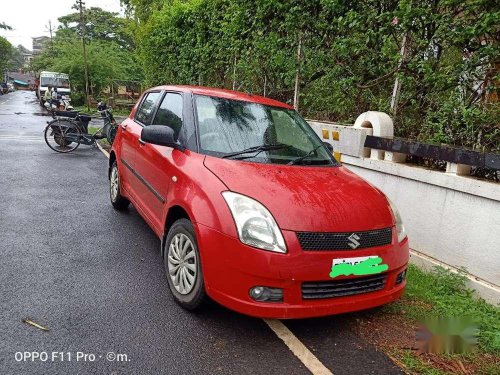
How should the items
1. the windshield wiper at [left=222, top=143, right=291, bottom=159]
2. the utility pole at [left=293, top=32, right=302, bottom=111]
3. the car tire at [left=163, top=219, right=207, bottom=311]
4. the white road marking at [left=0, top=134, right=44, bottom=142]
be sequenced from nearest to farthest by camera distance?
the car tire at [left=163, top=219, right=207, bottom=311] → the windshield wiper at [left=222, top=143, right=291, bottom=159] → the utility pole at [left=293, top=32, right=302, bottom=111] → the white road marking at [left=0, top=134, right=44, bottom=142]

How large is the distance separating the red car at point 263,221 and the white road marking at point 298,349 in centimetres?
26

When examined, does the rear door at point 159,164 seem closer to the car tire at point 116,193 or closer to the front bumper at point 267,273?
the front bumper at point 267,273

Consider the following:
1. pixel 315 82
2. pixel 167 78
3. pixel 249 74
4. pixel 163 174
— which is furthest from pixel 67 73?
pixel 163 174

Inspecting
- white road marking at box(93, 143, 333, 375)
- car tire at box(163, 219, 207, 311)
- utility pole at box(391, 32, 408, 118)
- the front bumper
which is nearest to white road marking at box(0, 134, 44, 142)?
car tire at box(163, 219, 207, 311)

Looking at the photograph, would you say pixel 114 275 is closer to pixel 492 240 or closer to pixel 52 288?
pixel 52 288

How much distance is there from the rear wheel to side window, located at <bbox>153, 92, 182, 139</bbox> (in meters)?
6.39

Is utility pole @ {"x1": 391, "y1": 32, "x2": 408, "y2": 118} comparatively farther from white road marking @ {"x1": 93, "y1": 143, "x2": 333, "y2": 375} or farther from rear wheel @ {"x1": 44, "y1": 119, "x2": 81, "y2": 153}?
rear wheel @ {"x1": 44, "y1": 119, "x2": 81, "y2": 153}

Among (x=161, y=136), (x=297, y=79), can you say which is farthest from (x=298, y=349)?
(x=297, y=79)

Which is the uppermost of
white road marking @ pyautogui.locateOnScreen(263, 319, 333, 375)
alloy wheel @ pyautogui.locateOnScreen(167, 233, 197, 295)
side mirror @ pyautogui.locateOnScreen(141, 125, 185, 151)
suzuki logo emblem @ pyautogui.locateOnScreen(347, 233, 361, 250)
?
side mirror @ pyautogui.locateOnScreen(141, 125, 185, 151)

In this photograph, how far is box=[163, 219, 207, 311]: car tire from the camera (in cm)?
299

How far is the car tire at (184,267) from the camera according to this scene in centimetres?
299

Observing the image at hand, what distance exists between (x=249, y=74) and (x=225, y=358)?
6557 mm

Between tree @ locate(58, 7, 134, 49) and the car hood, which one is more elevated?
tree @ locate(58, 7, 134, 49)

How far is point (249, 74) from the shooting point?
27.1 feet
